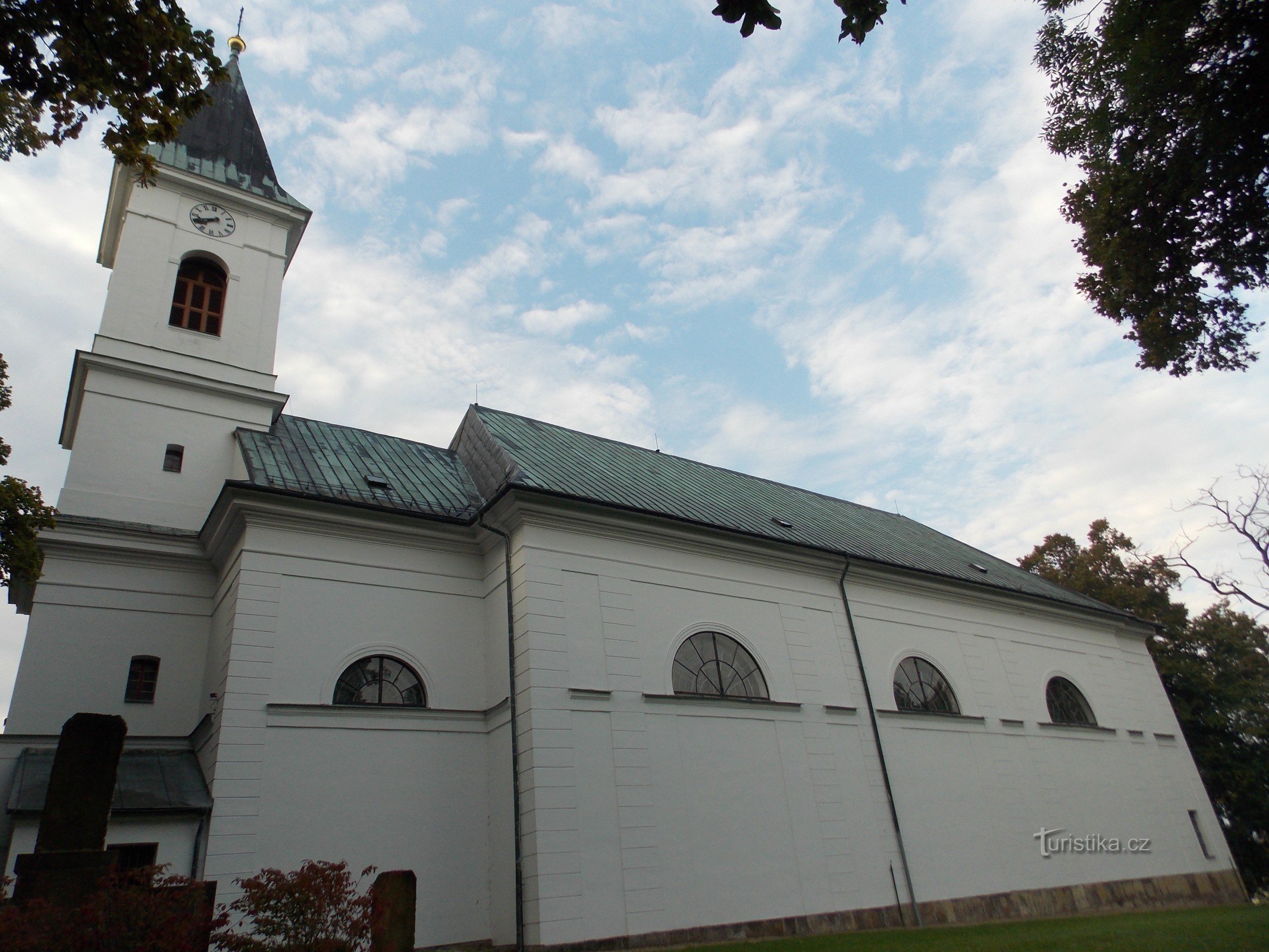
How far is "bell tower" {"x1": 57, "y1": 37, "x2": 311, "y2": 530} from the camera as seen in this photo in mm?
15539

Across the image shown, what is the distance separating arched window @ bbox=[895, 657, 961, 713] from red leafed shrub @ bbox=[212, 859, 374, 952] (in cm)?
1284

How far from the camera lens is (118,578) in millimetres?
14281

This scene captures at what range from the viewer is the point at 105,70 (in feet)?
17.9

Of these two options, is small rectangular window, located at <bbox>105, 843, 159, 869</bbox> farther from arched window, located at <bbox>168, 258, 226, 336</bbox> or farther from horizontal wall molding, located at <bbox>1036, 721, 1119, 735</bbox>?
horizontal wall molding, located at <bbox>1036, 721, 1119, 735</bbox>

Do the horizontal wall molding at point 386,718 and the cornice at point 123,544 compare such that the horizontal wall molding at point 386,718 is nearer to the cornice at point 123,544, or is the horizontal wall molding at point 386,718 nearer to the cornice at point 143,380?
the cornice at point 123,544

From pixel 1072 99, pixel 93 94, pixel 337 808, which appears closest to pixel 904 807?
pixel 337 808

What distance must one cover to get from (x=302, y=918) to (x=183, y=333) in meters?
13.9

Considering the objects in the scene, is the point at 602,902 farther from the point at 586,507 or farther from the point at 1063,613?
the point at 1063,613

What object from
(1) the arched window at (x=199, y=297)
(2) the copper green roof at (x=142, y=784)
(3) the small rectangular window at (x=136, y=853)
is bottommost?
(3) the small rectangular window at (x=136, y=853)

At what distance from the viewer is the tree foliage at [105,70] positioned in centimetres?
528

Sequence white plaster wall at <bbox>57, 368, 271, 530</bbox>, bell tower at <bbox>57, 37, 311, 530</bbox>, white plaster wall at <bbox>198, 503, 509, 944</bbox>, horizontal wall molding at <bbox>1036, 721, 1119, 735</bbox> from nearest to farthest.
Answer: white plaster wall at <bbox>198, 503, 509, 944</bbox> → white plaster wall at <bbox>57, 368, 271, 530</bbox> → bell tower at <bbox>57, 37, 311, 530</bbox> → horizontal wall molding at <bbox>1036, 721, 1119, 735</bbox>

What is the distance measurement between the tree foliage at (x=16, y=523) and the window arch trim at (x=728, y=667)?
946 cm

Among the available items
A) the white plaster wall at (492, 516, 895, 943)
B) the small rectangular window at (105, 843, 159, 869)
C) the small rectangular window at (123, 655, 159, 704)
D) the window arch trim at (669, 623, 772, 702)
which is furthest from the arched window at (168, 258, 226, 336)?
the window arch trim at (669, 623, 772, 702)

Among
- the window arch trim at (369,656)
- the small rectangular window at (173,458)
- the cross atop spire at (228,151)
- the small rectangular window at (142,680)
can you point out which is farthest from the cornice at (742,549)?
the cross atop spire at (228,151)
